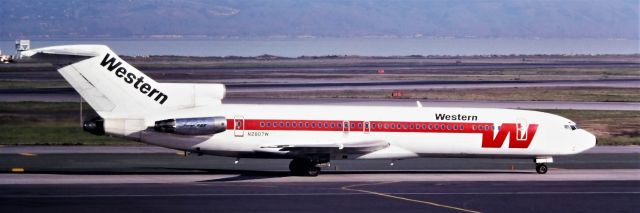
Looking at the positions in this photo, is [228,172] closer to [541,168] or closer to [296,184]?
[296,184]

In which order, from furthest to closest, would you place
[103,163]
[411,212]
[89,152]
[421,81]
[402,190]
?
[421,81], [89,152], [103,163], [402,190], [411,212]

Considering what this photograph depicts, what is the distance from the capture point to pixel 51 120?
5828 cm

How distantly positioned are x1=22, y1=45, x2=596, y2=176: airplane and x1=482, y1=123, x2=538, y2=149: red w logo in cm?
4

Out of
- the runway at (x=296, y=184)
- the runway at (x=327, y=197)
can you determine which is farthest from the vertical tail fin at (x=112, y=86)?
the runway at (x=327, y=197)

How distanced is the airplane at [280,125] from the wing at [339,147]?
0.13ft

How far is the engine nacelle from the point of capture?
3881 centimetres

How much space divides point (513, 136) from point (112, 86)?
16.5 meters

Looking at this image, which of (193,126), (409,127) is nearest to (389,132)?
(409,127)

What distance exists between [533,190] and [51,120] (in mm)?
31982

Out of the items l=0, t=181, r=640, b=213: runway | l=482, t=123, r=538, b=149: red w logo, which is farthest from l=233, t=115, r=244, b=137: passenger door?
l=482, t=123, r=538, b=149: red w logo

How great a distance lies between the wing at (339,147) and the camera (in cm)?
3941

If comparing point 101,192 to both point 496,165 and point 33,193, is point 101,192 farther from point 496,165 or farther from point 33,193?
point 496,165

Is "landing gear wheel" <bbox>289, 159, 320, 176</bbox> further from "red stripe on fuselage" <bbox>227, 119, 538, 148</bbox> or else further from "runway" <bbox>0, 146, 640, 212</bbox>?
"red stripe on fuselage" <bbox>227, 119, 538, 148</bbox>

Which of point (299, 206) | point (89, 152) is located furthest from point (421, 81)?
point (299, 206)
